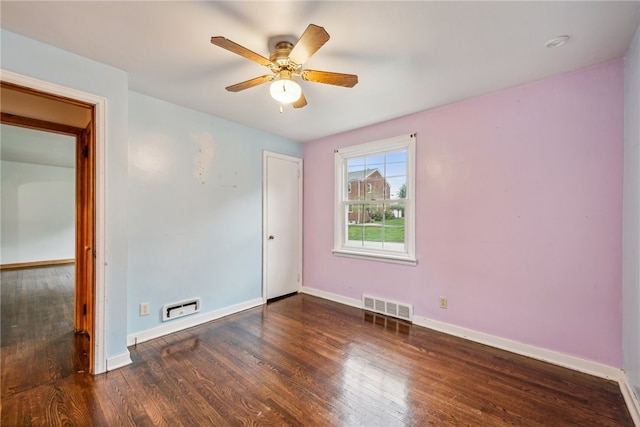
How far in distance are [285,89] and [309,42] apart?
0.37 meters

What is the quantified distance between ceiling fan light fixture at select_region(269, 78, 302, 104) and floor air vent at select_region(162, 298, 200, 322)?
7.86 ft

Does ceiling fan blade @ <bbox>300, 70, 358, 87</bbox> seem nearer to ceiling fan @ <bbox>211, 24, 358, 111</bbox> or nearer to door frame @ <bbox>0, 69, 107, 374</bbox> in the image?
ceiling fan @ <bbox>211, 24, 358, 111</bbox>

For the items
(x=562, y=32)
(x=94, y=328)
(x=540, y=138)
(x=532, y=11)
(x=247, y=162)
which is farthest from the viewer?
(x=247, y=162)

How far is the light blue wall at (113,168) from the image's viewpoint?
1980 mm

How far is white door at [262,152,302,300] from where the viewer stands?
12.5ft

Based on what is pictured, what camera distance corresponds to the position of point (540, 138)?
2322 millimetres

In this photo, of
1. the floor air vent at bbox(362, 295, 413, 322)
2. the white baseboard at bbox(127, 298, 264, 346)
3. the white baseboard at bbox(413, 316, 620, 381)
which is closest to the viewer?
the white baseboard at bbox(413, 316, 620, 381)

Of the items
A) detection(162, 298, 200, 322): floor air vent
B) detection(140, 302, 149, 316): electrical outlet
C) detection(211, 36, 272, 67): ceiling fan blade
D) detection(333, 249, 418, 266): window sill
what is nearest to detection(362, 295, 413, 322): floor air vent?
detection(333, 249, 418, 266): window sill

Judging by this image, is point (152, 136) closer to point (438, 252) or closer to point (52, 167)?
point (438, 252)

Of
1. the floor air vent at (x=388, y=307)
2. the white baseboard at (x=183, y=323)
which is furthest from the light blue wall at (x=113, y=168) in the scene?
the floor air vent at (x=388, y=307)

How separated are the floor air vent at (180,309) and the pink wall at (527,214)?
2.28 meters

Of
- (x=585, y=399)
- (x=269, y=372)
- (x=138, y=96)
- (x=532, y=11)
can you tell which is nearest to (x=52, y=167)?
(x=138, y=96)

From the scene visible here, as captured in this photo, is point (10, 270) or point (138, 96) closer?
point (138, 96)

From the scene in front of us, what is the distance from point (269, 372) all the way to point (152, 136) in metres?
2.48
